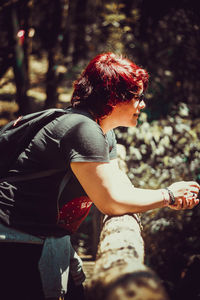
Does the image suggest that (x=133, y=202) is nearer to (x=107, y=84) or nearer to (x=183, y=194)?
(x=183, y=194)

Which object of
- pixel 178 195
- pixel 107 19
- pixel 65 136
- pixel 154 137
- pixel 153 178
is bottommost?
pixel 153 178

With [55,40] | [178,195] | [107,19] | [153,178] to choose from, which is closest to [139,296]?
[178,195]

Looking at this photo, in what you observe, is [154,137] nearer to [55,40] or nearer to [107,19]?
[55,40]

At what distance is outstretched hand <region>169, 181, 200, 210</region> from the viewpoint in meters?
1.90

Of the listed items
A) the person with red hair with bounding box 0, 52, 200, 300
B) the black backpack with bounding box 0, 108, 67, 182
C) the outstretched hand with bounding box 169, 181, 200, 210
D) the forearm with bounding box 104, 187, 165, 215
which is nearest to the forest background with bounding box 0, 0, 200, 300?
the outstretched hand with bounding box 169, 181, 200, 210

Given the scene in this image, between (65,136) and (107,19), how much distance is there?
267 inches

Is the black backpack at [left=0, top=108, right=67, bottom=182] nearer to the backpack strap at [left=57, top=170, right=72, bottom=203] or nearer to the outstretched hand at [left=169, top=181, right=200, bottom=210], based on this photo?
the backpack strap at [left=57, top=170, right=72, bottom=203]

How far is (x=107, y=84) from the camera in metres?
1.84

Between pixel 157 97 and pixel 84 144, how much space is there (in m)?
4.16

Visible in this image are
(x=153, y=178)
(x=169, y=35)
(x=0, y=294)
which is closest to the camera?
(x=0, y=294)

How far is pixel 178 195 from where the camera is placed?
190cm

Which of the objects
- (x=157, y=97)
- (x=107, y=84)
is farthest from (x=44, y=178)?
(x=157, y=97)

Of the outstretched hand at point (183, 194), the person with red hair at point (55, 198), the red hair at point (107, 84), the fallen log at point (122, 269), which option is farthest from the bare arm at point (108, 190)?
the red hair at point (107, 84)

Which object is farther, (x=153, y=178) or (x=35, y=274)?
(x=153, y=178)
